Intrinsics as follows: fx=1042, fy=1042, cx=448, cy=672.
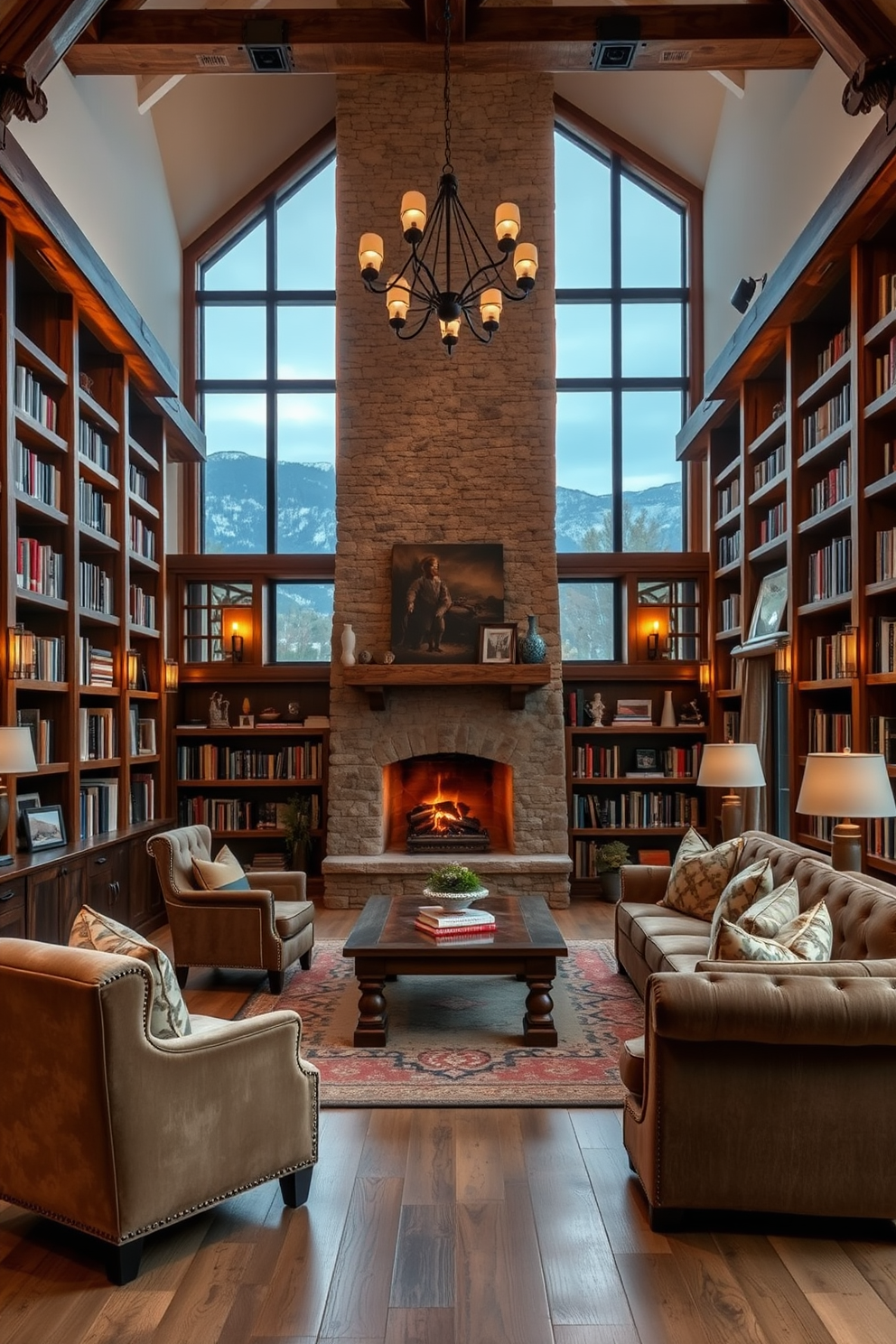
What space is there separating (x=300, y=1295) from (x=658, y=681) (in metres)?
7.25

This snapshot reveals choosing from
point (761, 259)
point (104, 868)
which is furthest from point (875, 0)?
point (104, 868)

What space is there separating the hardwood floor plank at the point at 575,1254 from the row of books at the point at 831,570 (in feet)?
12.3

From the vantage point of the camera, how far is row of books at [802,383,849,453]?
596 cm

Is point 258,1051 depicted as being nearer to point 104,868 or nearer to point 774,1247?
point 774,1247

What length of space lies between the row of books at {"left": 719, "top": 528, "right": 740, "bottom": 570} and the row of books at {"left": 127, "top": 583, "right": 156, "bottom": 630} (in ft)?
15.7

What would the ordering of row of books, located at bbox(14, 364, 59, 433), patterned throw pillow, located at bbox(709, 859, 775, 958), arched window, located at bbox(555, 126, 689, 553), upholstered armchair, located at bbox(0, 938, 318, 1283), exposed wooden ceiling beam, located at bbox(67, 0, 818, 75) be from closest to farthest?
upholstered armchair, located at bbox(0, 938, 318, 1283), patterned throw pillow, located at bbox(709, 859, 775, 958), row of books, located at bbox(14, 364, 59, 433), exposed wooden ceiling beam, located at bbox(67, 0, 818, 75), arched window, located at bbox(555, 126, 689, 553)

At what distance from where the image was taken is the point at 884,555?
5.39 m

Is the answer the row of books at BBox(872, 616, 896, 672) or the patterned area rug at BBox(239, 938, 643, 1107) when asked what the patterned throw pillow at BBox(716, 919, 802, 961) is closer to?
the patterned area rug at BBox(239, 938, 643, 1107)

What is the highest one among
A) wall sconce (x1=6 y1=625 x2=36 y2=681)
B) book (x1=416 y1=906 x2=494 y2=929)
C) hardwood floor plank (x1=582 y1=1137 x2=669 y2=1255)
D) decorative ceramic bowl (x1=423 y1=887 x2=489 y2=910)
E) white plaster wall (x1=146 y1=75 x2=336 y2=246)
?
white plaster wall (x1=146 y1=75 x2=336 y2=246)

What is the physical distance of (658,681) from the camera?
30.8 ft

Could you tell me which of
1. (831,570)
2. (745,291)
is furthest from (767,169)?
(831,570)

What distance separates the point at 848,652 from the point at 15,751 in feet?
13.9

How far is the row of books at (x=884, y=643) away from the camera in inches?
208

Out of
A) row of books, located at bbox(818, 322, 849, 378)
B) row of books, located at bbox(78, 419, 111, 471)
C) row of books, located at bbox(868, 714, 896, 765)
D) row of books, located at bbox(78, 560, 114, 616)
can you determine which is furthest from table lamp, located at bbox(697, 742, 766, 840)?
row of books, located at bbox(78, 419, 111, 471)
